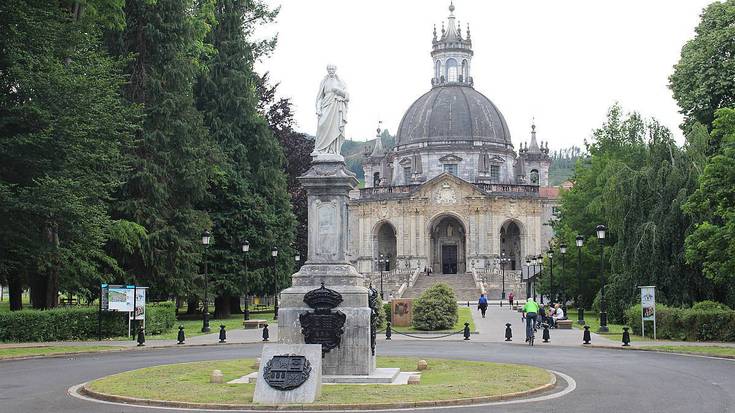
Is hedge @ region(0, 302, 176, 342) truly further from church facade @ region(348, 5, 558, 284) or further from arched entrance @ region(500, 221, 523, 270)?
arched entrance @ region(500, 221, 523, 270)

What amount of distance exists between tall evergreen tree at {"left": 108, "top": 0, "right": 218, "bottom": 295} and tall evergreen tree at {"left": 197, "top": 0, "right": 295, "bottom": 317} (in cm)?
710

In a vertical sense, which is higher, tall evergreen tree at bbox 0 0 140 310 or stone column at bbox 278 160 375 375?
tall evergreen tree at bbox 0 0 140 310

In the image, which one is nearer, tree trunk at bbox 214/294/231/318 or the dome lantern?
tree trunk at bbox 214/294/231/318

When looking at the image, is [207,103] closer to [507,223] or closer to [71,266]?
[71,266]

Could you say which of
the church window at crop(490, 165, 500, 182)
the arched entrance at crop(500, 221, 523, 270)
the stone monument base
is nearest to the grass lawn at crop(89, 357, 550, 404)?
the stone monument base

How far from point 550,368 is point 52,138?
19.8 m

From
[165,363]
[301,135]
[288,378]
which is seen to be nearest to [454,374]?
[288,378]

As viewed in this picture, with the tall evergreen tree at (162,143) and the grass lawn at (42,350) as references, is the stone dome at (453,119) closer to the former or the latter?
the tall evergreen tree at (162,143)

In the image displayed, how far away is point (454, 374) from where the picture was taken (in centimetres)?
1953

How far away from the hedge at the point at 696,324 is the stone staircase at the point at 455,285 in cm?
4497

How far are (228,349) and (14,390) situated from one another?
11.8 meters

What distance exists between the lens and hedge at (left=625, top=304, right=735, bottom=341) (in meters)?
30.1

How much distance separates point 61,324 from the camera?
3278 centimetres

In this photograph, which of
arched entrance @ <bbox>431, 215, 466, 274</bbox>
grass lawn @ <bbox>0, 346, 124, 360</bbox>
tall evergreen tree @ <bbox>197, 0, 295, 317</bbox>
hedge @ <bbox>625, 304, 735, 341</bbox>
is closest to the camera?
grass lawn @ <bbox>0, 346, 124, 360</bbox>
